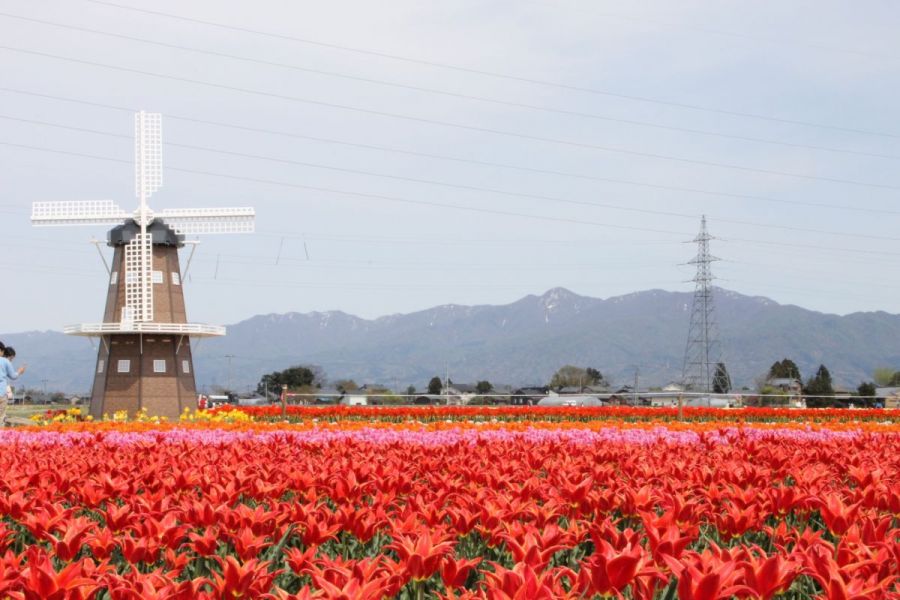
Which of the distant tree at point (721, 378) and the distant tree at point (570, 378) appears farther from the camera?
the distant tree at point (570, 378)

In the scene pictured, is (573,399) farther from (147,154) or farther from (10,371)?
(10,371)

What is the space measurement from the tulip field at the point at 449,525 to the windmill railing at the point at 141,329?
22.5 meters

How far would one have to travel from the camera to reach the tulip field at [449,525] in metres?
3.97

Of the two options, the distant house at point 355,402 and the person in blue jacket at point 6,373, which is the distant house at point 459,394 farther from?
the person in blue jacket at point 6,373

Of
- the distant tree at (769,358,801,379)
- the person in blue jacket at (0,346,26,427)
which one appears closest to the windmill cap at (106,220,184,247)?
the person in blue jacket at (0,346,26,427)

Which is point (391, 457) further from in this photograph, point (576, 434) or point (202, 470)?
point (576, 434)

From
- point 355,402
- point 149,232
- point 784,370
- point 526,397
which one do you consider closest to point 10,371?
point 149,232

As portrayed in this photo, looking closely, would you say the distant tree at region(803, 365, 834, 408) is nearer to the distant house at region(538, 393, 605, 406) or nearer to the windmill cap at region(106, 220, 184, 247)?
the distant house at region(538, 393, 605, 406)

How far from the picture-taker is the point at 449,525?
5566 mm

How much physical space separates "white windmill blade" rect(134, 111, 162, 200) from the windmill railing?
5.44 metres

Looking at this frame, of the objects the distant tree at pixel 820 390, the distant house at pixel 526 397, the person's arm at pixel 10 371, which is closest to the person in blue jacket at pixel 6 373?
the person's arm at pixel 10 371

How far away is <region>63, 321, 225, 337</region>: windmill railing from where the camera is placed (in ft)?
107

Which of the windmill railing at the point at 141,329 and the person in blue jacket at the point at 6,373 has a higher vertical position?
the windmill railing at the point at 141,329

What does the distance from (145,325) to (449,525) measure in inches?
A: 1143
